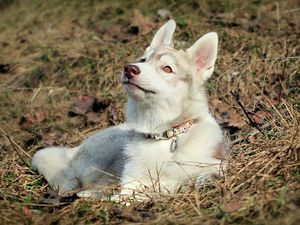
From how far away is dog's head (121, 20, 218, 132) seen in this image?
468cm

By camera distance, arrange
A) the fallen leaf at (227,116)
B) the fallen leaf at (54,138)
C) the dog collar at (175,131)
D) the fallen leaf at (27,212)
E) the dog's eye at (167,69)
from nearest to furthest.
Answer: the fallen leaf at (27,212), the dog collar at (175,131), the dog's eye at (167,69), the fallen leaf at (227,116), the fallen leaf at (54,138)

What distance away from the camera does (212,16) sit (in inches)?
347

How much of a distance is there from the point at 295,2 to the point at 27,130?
442 centimetres

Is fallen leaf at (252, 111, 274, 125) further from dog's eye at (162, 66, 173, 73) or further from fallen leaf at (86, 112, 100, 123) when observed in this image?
fallen leaf at (86, 112, 100, 123)

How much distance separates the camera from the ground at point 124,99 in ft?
13.3

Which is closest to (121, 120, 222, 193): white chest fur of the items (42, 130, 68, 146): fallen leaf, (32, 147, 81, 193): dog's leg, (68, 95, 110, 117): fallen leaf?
(32, 147, 81, 193): dog's leg

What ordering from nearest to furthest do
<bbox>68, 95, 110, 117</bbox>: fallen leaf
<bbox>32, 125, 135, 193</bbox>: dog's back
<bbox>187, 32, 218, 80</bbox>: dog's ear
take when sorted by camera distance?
<bbox>187, 32, 218, 80</bbox>: dog's ear → <bbox>32, 125, 135, 193</bbox>: dog's back → <bbox>68, 95, 110, 117</bbox>: fallen leaf

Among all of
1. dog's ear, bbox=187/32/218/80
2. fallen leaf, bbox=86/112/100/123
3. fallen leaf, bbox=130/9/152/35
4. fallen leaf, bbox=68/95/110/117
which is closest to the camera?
dog's ear, bbox=187/32/218/80

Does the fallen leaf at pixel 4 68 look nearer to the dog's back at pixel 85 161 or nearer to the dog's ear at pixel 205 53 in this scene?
the dog's back at pixel 85 161

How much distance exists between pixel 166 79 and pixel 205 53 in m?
0.54

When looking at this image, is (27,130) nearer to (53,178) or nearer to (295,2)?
(53,178)

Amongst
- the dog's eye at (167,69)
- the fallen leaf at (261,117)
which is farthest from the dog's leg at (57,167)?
the fallen leaf at (261,117)

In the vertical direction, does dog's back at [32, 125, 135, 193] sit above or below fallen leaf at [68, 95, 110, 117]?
above

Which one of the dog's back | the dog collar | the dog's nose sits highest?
the dog's nose
